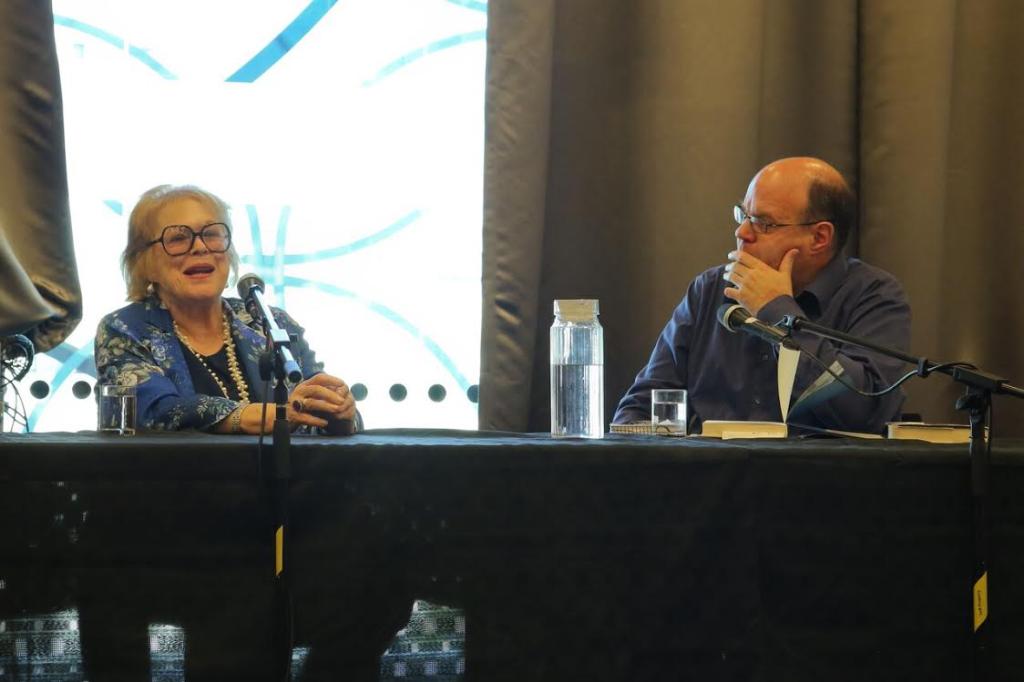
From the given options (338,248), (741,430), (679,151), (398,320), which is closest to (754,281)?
(679,151)

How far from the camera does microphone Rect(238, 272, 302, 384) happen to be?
4.83 ft

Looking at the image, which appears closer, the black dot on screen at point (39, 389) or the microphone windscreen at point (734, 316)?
the microphone windscreen at point (734, 316)

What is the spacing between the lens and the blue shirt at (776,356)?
2270mm

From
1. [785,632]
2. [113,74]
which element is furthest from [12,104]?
[785,632]

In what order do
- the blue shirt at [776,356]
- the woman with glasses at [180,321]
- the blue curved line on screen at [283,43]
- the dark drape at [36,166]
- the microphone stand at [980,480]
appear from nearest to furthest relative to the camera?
the microphone stand at [980,480] → the woman with glasses at [180,321] → the blue shirt at [776,356] → the dark drape at [36,166] → the blue curved line on screen at [283,43]

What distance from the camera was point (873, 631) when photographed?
1.51 metres

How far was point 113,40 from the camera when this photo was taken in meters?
2.73

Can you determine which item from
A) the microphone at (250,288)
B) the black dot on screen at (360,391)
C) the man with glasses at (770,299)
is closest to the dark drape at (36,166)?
the black dot on screen at (360,391)

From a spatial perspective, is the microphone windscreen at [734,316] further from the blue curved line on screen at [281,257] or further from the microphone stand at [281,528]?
the blue curved line on screen at [281,257]

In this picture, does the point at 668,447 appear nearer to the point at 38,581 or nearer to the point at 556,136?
the point at 38,581

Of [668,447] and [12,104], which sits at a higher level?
[12,104]

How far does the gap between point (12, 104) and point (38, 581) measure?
144 cm

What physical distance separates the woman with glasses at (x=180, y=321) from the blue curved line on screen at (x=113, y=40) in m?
Result: 0.45

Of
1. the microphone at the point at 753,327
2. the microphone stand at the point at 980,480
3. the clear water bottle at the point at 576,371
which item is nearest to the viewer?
the microphone stand at the point at 980,480
